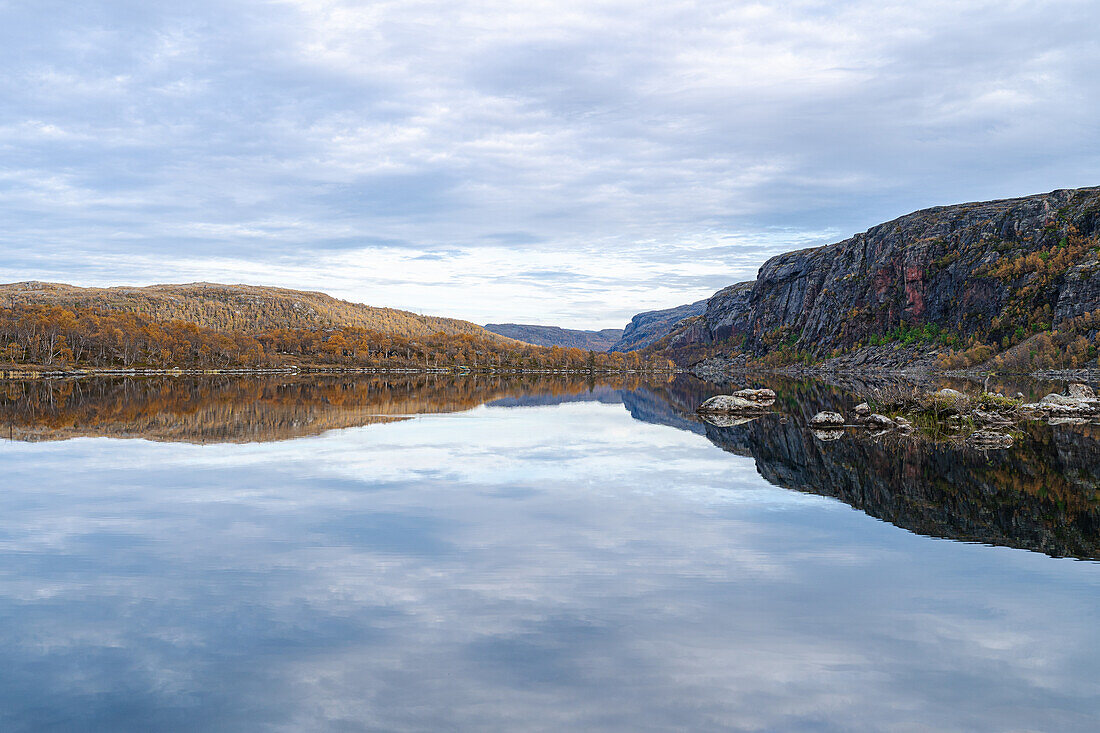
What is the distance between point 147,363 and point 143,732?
157 meters

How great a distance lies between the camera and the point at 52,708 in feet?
21.2

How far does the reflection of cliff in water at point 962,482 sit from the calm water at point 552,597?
0.41 ft

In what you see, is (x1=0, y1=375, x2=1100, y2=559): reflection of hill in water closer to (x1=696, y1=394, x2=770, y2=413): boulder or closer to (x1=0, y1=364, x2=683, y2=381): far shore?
(x1=696, y1=394, x2=770, y2=413): boulder

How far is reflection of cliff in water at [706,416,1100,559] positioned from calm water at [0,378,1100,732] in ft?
0.41

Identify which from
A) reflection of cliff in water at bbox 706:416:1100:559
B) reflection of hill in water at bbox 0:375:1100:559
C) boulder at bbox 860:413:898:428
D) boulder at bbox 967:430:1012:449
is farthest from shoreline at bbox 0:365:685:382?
boulder at bbox 967:430:1012:449

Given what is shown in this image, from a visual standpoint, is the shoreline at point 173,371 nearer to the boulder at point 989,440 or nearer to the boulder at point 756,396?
the boulder at point 756,396

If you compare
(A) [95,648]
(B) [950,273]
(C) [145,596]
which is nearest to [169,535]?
(C) [145,596]

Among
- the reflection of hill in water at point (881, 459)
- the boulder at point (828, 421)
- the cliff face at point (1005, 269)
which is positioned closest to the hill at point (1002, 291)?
the cliff face at point (1005, 269)

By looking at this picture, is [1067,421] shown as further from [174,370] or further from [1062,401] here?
[174,370]

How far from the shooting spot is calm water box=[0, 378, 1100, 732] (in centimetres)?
653

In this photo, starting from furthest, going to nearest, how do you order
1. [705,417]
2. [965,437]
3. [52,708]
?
[705,417] → [965,437] → [52,708]

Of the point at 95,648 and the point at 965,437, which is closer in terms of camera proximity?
the point at 95,648

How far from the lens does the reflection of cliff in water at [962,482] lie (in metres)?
12.9

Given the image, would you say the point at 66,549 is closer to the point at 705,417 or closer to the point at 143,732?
the point at 143,732
